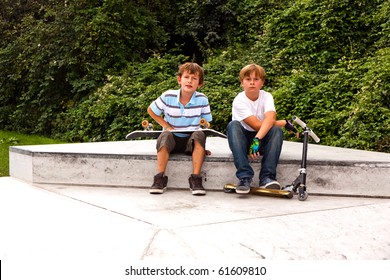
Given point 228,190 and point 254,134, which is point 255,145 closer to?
point 254,134

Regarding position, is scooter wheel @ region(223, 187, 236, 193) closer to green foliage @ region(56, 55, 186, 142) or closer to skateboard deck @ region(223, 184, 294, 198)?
skateboard deck @ region(223, 184, 294, 198)

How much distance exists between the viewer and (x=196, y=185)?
474 cm

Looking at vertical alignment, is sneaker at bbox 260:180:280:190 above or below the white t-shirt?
below

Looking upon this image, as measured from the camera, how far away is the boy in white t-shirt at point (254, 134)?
4.58 m

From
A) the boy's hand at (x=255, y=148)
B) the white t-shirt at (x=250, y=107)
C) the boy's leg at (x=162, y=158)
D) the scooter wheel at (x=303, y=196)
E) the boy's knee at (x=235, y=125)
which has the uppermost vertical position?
the white t-shirt at (x=250, y=107)

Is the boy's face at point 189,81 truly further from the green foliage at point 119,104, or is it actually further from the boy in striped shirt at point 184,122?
the green foliage at point 119,104

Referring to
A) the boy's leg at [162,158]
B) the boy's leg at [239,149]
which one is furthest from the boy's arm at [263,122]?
the boy's leg at [162,158]

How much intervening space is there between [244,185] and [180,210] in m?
0.71

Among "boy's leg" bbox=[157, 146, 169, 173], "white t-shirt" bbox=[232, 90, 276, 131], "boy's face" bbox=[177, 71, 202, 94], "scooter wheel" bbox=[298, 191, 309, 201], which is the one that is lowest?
"scooter wheel" bbox=[298, 191, 309, 201]

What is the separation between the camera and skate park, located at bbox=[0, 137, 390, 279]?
308 cm

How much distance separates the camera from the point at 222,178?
4.95 metres

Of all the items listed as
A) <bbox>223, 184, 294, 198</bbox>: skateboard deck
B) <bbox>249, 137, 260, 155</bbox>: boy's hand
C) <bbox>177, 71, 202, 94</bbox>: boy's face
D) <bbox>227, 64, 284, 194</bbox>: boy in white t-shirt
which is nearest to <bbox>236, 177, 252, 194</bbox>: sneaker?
<bbox>227, 64, 284, 194</bbox>: boy in white t-shirt

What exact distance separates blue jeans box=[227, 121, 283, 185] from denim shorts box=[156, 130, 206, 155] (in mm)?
263

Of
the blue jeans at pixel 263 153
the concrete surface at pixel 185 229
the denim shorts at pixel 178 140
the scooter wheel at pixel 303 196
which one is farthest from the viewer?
the denim shorts at pixel 178 140
